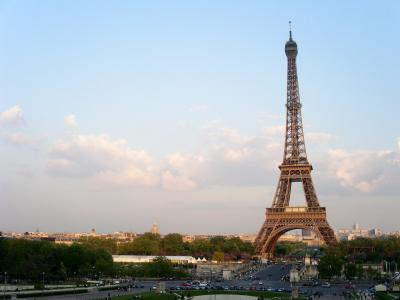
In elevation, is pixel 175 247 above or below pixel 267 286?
above

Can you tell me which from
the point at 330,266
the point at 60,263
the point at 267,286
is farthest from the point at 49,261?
the point at 330,266

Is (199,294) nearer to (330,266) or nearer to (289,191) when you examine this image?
(330,266)

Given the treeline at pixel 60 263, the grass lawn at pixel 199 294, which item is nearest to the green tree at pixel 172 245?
the treeline at pixel 60 263

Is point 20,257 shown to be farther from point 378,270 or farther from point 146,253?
point 146,253

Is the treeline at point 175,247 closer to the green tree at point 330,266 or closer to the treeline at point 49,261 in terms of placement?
the treeline at point 49,261

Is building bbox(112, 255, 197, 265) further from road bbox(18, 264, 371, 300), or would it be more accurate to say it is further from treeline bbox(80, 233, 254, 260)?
treeline bbox(80, 233, 254, 260)

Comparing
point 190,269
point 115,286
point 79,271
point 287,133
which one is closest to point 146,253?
point 190,269
